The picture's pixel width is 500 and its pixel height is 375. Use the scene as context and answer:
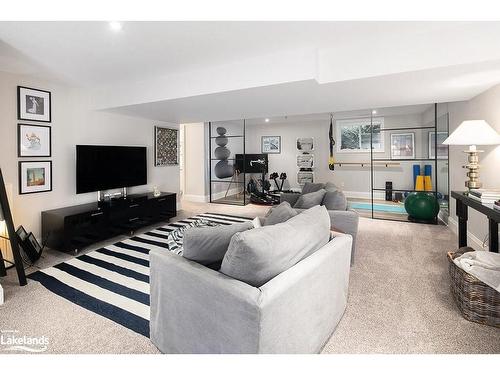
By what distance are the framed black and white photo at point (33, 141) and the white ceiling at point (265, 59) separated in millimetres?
673

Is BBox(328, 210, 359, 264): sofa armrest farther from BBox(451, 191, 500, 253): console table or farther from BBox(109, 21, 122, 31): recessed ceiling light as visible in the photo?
BBox(109, 21, 122, 31): recessed ceiling light

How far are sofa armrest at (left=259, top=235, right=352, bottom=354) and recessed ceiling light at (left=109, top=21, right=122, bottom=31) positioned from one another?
7.25ft

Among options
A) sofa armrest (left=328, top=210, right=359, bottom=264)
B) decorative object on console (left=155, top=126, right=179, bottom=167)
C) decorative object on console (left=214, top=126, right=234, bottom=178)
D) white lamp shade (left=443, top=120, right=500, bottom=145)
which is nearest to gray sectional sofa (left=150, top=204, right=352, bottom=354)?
sofa armrest (left=328, top=210, right=359, bottom=264)

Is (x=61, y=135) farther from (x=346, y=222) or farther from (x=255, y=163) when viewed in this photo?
(x=255, y=163)

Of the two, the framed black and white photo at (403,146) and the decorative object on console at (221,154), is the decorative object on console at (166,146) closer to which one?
the decorative object on console at (221,154)

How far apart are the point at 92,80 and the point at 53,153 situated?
1.11 metres

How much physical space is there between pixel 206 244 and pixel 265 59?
2.14 m

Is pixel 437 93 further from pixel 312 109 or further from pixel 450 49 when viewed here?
pixel 312 109

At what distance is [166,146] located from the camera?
18.3 ft

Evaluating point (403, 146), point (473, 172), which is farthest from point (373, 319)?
point (403, 146)

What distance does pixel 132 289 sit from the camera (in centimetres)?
237

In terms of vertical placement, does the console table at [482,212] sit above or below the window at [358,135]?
below

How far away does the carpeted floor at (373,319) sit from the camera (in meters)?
1.65

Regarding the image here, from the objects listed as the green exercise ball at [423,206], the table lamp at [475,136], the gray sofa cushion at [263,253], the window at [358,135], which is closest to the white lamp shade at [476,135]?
the table lamp at [475,136]
